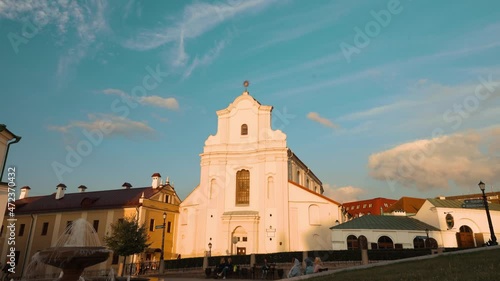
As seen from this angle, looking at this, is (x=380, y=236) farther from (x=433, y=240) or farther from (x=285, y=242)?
(x=285, y=242)

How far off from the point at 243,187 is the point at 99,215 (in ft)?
54.9

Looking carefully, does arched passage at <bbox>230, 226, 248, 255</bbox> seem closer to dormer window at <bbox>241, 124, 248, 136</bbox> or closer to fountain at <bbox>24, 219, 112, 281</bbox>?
dormer window at <bbox>241, 124, 248, 136</bbox>

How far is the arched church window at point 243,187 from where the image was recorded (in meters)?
38.5

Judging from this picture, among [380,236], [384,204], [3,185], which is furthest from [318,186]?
[384,204]

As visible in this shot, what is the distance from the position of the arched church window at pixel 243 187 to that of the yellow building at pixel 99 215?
888 centimetres

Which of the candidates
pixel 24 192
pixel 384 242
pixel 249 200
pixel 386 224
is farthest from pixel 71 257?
pixel 24 192

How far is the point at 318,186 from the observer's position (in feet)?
192

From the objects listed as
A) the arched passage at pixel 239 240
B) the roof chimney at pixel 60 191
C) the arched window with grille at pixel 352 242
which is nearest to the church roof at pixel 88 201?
the roof chimney at pixel 60 191

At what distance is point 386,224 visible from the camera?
1277 inches

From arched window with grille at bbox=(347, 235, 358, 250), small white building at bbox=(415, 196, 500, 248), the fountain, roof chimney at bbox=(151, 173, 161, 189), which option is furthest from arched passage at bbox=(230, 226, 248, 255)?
the fountain

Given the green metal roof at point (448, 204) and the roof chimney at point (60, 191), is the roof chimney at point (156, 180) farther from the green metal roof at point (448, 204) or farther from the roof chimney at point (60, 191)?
the green metal roof at point (448, 204)

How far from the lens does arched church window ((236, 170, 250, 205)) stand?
38469mm

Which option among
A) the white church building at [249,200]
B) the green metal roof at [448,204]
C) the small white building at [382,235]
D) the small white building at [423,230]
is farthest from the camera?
the white church building at [249,200]

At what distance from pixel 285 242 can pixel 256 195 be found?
6.14m
